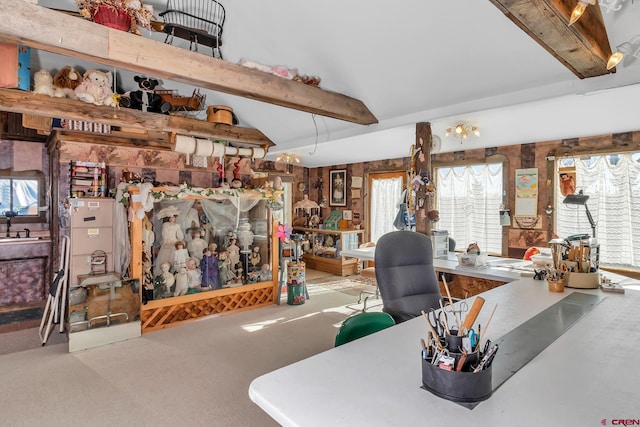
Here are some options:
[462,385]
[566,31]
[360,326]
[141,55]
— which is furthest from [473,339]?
[141,55]

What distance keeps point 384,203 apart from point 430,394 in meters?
5.71

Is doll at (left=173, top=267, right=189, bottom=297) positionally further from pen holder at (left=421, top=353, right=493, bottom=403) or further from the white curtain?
pen holder at (left=421, top=353, right=493, bottom=403)

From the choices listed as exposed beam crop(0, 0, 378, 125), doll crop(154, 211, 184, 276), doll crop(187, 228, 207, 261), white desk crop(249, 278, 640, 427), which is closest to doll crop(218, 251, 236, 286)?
doll crop(187, 228, 207, 261)

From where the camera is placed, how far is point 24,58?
9.71 ft

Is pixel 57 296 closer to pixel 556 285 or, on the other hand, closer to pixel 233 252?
pixel 233 252

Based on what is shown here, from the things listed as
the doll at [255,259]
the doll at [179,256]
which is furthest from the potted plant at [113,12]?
the doll at [255,259]

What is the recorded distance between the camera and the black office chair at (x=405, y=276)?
2.24 m

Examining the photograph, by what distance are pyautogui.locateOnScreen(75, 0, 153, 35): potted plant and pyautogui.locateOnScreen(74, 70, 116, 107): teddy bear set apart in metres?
1.57

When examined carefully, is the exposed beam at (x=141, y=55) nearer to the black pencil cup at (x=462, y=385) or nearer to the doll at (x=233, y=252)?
the doll at (x=233, y=252)

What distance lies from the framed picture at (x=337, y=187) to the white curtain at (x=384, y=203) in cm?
66

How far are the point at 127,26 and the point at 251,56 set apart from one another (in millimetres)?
1682

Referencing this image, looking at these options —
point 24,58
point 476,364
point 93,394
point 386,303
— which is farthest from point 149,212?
point 476,364

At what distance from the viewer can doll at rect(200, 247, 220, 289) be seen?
4.52m

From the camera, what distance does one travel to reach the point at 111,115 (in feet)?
13.5
